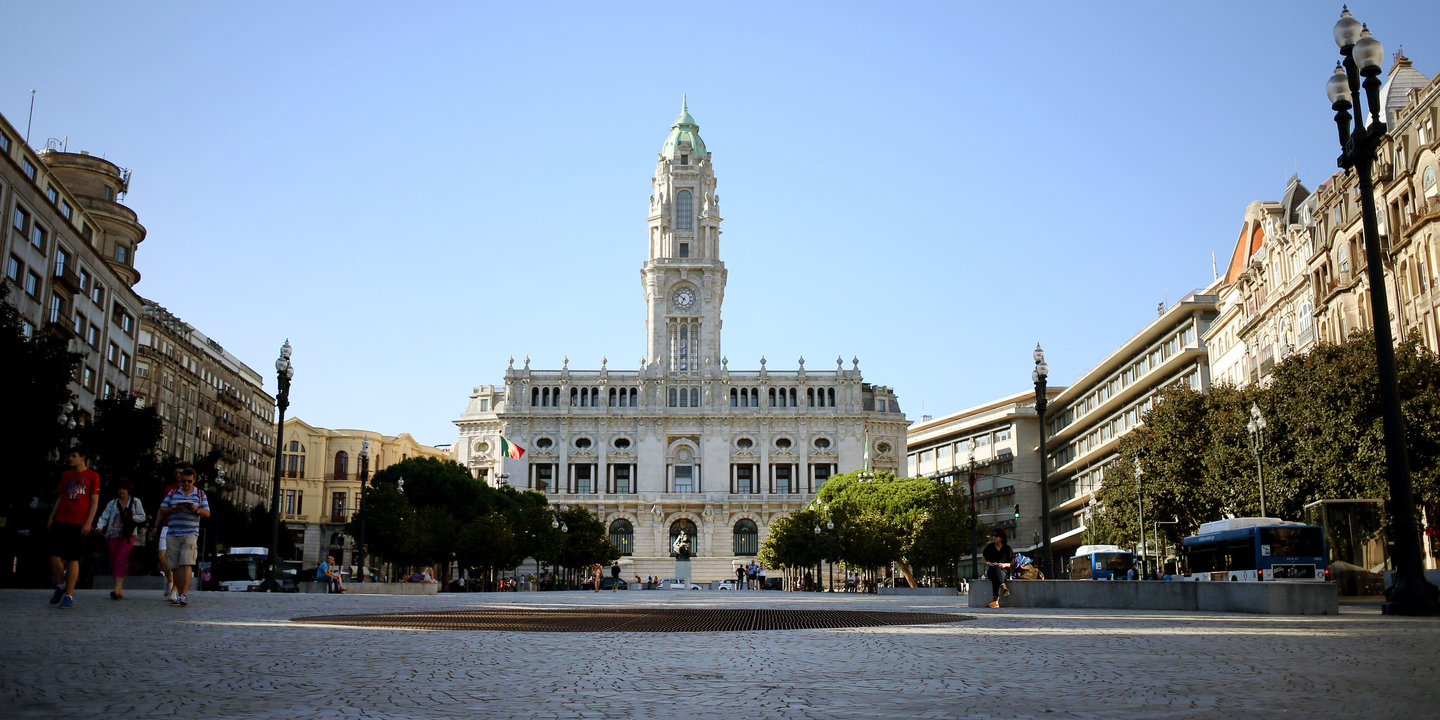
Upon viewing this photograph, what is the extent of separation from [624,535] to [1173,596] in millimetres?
94012

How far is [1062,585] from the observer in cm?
2375

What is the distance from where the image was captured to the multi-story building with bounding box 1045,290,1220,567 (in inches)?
3068

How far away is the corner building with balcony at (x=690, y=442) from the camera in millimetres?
112938

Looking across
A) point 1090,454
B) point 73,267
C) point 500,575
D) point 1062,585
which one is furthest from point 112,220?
point 1090,454

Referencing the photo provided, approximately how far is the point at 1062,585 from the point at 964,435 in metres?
98.7

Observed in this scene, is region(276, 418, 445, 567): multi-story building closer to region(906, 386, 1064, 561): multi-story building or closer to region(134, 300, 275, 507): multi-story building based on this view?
region(134, 300, 275, 507): multi-story building

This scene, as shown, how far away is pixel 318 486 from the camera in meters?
110

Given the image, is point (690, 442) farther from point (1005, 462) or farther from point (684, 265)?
point (1005, 462)

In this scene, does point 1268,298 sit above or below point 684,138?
below

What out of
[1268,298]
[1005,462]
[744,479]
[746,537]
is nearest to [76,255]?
[1268,298]

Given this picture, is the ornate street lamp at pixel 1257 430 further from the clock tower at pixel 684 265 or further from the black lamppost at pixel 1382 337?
the clock tower at pixel 684 265

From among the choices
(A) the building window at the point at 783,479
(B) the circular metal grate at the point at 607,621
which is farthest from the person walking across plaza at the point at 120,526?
(A) the building window at the point at 783,479

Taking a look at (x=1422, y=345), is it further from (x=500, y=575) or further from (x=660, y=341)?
(x=660, y=341)

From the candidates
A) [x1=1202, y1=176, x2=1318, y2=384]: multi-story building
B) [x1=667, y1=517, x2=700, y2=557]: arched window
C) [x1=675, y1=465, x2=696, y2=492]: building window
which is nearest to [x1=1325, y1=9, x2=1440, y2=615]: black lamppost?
[x1=1202, y1=176, x2=1318, y2=384]: multi-story building
